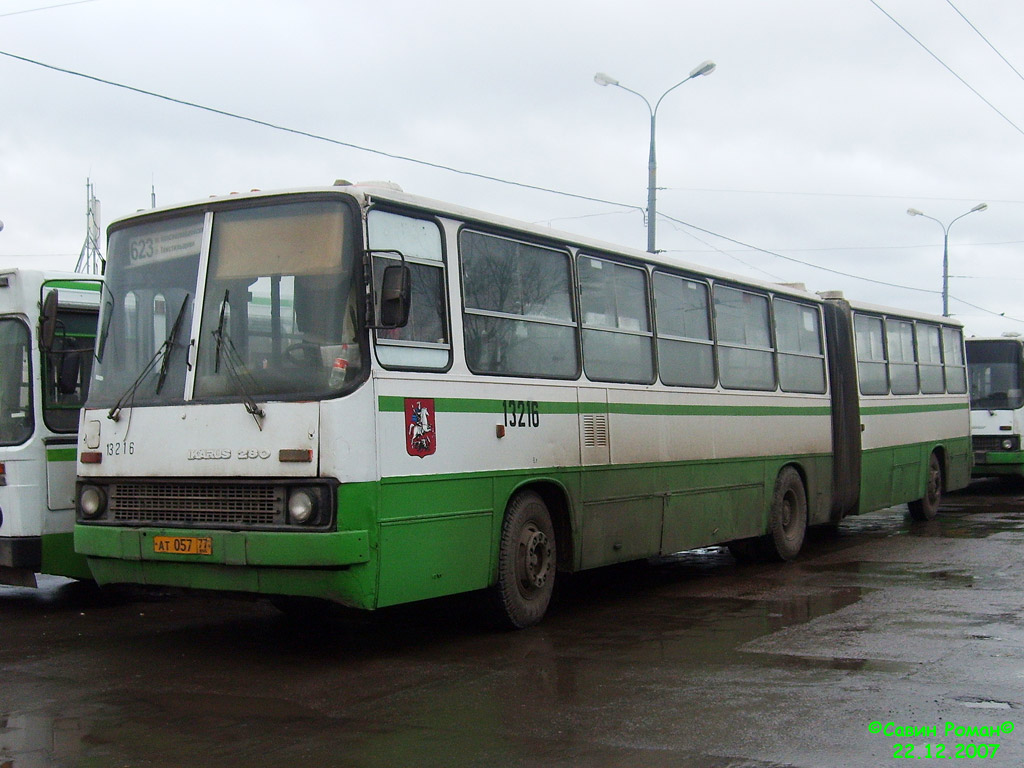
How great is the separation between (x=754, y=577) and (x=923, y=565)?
6.09ft

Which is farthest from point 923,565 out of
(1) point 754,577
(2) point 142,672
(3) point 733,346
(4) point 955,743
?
(2) point 142,672

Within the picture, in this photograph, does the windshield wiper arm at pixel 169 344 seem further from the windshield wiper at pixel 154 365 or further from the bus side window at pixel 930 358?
the bus side window at pixel 930 358

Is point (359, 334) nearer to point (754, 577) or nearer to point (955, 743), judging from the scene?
point (955, 743)

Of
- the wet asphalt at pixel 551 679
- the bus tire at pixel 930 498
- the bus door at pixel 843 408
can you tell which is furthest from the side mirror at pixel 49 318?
the bus tire at pixel 930 498

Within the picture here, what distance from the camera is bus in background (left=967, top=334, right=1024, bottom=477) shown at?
77.4 feet

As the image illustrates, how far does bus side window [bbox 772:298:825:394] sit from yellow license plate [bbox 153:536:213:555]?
791 cm

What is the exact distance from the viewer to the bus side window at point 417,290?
8.07 m

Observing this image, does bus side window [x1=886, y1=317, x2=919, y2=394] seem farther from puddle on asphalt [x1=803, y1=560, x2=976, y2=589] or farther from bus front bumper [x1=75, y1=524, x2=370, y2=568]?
bus front bumper [x1=75, y1=524, x2=370, y2=568]

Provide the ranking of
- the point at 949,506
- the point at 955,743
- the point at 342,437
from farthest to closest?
1. the point at 949,506
2. the point at 342,437
3. the point at 955,743

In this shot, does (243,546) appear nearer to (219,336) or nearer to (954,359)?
(219,336)

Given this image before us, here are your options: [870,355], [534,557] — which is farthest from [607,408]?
[870,355]

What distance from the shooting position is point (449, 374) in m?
8.65

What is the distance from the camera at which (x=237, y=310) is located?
8.20 m

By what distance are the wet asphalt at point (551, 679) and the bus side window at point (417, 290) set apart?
1962mm
